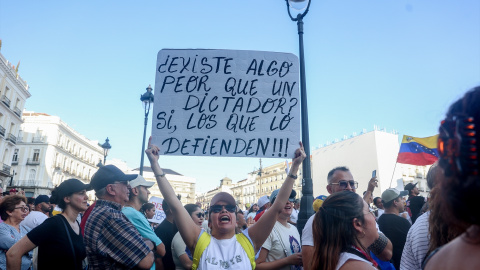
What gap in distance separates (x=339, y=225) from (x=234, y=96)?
1.78 metres

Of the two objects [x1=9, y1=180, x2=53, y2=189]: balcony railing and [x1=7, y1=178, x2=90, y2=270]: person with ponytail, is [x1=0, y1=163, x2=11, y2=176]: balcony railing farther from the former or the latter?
[x1=7, y1=178, x2=90, y2=270]: person with ponytail

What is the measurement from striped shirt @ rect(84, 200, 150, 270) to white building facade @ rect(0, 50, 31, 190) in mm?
35325

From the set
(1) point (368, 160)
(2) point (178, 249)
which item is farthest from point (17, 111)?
(1) point (368, 160)

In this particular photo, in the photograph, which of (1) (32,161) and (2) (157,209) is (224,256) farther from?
(1) (32,161)

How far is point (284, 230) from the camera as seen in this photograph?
139 inches

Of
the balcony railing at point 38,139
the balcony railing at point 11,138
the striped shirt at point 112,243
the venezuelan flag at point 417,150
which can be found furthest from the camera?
the balcony railing at point 38,139

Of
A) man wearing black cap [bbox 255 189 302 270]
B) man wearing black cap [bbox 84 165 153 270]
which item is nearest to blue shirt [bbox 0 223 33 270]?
man wearing black cap [bbox 84 165 153 270]

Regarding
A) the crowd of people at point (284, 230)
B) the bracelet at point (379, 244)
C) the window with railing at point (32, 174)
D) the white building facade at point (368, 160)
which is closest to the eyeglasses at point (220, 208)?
the crowd of people at point (284, 230)

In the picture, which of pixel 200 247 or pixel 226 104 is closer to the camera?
pixel 200 247

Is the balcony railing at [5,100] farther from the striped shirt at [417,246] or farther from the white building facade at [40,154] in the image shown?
the striped shirt at [417,246]

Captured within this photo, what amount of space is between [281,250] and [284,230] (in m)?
0.27

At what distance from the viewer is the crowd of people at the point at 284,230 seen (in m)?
0.96

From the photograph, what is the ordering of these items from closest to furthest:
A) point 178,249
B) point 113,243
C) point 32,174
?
1. point 113,243
2. point 178,249
3. point 32,174

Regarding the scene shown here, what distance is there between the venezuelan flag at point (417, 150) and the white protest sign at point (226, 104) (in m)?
8.93
